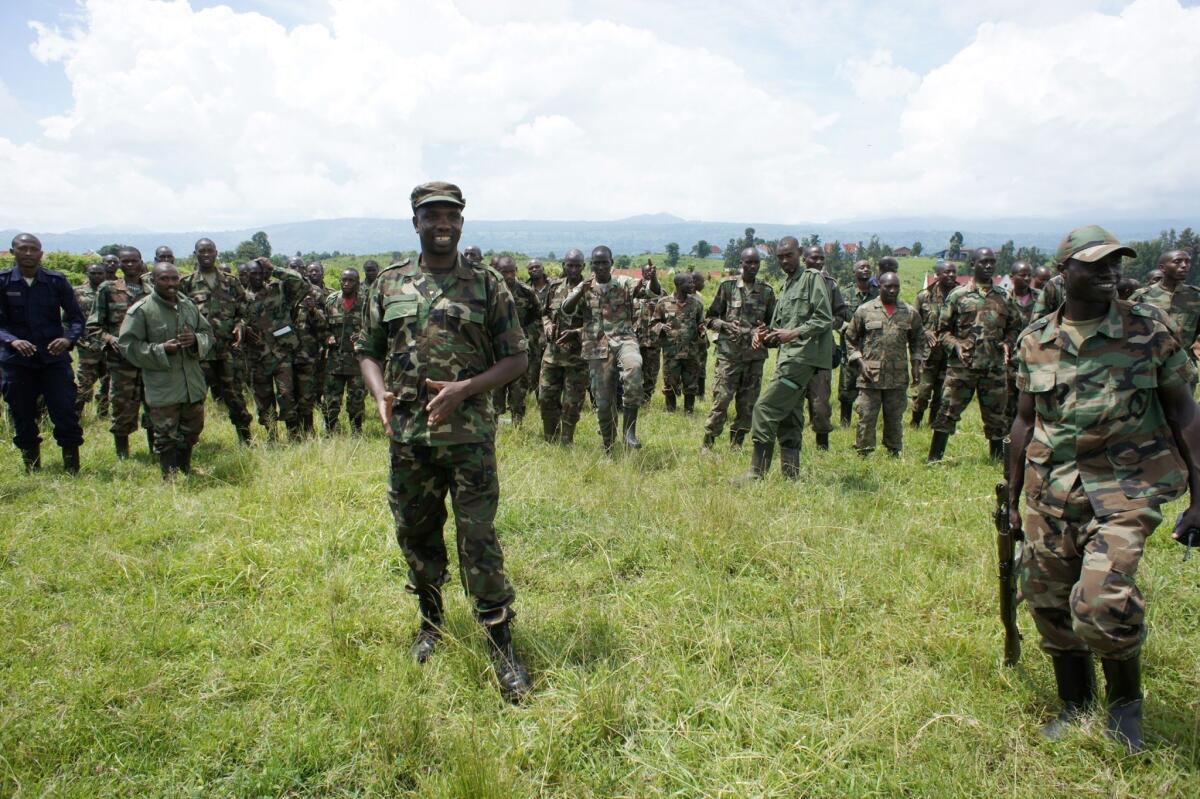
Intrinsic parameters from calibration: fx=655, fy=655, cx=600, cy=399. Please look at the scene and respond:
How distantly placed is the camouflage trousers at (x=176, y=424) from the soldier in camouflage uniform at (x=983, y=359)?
7.65 m

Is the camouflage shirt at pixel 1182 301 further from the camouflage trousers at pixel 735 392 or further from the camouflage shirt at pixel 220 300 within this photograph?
the camouflage shirt at pixel 220 300

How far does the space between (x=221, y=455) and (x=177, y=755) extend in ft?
16.6

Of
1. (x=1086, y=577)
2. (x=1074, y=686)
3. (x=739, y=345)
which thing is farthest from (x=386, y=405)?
(x=739, y=345)

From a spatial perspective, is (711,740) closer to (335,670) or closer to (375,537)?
(335,670)

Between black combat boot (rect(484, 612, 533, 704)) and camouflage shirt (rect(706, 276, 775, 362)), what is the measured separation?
17.2 feet

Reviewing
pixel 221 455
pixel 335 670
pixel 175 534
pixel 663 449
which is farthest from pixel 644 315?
pixel 335 670

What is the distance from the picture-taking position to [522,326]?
806 centimetres

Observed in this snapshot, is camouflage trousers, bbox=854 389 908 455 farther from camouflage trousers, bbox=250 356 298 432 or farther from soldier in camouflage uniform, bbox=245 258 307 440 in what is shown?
camouflage trousers, bbox=250 356 298 432

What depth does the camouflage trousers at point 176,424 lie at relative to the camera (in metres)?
6.07

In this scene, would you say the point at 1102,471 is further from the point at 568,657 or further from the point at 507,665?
the point at 507,665

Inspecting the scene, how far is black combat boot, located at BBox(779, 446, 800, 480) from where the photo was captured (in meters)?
6.40

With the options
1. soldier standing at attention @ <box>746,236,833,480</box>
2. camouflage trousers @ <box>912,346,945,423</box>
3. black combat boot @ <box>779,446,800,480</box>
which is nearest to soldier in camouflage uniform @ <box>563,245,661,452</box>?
soldier standing at attention @ <box>746,236,833,480</box>

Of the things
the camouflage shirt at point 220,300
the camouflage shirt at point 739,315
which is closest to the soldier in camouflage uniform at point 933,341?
the camouflage shirt at point 739,315

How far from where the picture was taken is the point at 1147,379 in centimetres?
257
